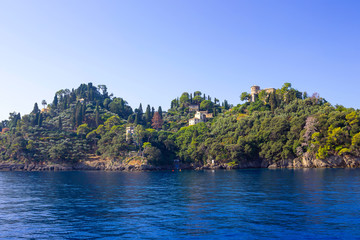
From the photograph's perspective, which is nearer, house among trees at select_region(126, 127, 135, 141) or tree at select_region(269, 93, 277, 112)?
house among trees at select_region(126, 127, 135, 141)

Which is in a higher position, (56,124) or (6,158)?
(56,124)

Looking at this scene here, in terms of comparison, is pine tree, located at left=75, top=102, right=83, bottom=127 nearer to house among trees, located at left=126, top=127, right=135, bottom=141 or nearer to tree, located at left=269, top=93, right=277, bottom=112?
house among trees, located at left=126, top=127, right=135, bottom=141

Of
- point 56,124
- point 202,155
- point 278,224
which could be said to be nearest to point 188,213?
point 278,224

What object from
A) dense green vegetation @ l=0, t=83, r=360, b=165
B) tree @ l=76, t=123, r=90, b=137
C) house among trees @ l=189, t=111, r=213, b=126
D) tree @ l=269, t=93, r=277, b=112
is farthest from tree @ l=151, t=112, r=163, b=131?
tree @ l=269, t=93, r=277, b=112

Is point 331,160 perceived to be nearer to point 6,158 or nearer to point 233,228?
point 233,228

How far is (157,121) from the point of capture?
189000 millimetres

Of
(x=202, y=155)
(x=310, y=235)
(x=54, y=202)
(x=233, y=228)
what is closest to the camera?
(x=310, y=235)

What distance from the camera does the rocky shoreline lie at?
99125 mm

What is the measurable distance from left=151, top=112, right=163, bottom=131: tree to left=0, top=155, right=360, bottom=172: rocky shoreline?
2127 inches

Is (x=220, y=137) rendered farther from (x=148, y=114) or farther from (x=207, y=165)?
(x=148, y=114)

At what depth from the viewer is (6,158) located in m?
147

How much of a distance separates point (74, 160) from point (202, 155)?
191ft

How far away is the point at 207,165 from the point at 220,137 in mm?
13125

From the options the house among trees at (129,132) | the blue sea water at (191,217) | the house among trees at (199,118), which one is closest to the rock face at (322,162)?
the blue sea water at (191,217)
